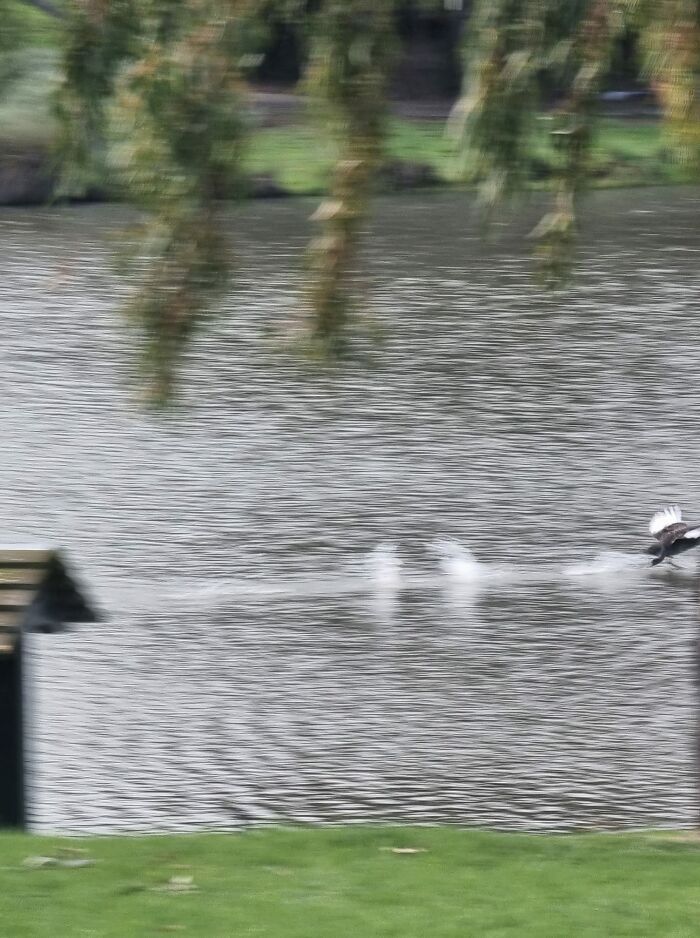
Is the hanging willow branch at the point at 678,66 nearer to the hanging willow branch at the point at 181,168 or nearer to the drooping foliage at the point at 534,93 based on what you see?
the drooping foliage at the point at 534,93

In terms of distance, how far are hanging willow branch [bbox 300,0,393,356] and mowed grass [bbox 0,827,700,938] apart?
5.47ft

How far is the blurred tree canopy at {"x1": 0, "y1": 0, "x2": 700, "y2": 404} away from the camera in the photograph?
17.7 ft

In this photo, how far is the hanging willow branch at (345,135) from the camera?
5281mm

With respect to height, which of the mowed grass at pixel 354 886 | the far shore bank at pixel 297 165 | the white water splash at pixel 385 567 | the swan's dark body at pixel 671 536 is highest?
the far shore bank at pixel 297 165

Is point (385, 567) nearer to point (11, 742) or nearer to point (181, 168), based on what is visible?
point (11, 742)

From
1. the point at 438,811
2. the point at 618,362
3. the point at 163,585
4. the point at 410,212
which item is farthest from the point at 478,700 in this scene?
the point at 410,212

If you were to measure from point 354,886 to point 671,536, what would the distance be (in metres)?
6.29

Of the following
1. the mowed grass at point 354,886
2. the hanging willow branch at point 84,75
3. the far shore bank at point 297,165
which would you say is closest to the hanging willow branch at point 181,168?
the hanging willow branch at point 84,75

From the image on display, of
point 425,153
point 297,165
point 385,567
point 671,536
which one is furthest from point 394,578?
point 425,153


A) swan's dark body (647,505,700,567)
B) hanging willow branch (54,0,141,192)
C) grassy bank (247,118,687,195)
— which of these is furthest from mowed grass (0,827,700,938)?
grassy bank (247,118,687,195)

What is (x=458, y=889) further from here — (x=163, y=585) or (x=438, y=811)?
(x=163, y=585)

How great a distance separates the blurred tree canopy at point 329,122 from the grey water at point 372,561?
0.24 metres

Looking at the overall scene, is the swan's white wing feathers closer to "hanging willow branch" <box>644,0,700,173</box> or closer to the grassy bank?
"hanging willow branch" <box>644,0,700,173</box>

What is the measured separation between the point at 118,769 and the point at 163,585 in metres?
3.43
